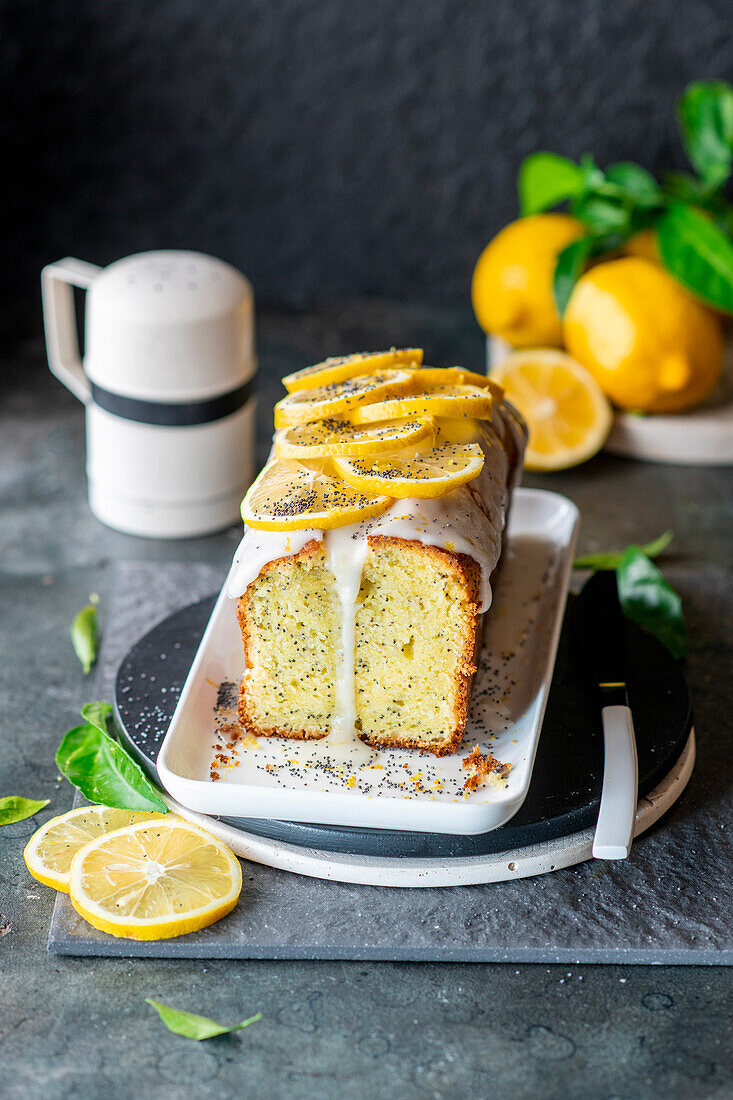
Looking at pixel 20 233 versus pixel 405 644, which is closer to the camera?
pixel 405 644

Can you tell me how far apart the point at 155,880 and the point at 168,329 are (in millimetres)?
1013

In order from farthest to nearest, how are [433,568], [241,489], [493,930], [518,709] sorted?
[241,489], [518,709], [433,568], [493,930]

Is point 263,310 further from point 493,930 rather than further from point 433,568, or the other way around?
point 493,930

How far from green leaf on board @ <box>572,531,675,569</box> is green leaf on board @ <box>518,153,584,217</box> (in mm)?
823

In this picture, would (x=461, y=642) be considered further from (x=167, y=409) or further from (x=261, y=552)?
(x=167, y=409)

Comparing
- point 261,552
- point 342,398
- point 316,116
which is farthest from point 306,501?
point 316,116

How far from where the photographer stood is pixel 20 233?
3.01 metres

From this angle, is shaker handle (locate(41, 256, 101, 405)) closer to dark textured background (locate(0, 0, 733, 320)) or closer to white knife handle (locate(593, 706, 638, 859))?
dark textured background (locate(0, 0, 733, 320))

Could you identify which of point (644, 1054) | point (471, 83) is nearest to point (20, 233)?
point (471, 83)

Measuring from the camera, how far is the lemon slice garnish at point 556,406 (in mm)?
2320

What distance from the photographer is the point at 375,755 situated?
1.44 meters

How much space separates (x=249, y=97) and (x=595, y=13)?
2.76 ft

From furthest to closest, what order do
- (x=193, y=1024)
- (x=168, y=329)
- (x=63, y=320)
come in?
1. (x=63, y=320)
2. (x=168, y=329)
3. (x=193, y=1024)

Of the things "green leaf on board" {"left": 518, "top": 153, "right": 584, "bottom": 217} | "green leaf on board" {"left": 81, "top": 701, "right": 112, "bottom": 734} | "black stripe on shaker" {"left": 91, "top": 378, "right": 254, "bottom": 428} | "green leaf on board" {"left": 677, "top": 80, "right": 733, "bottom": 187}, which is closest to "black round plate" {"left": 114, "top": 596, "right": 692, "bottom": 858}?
"green leaf on board" {"left": 81, "top": 701, "right": 112, "bottom": 734}
